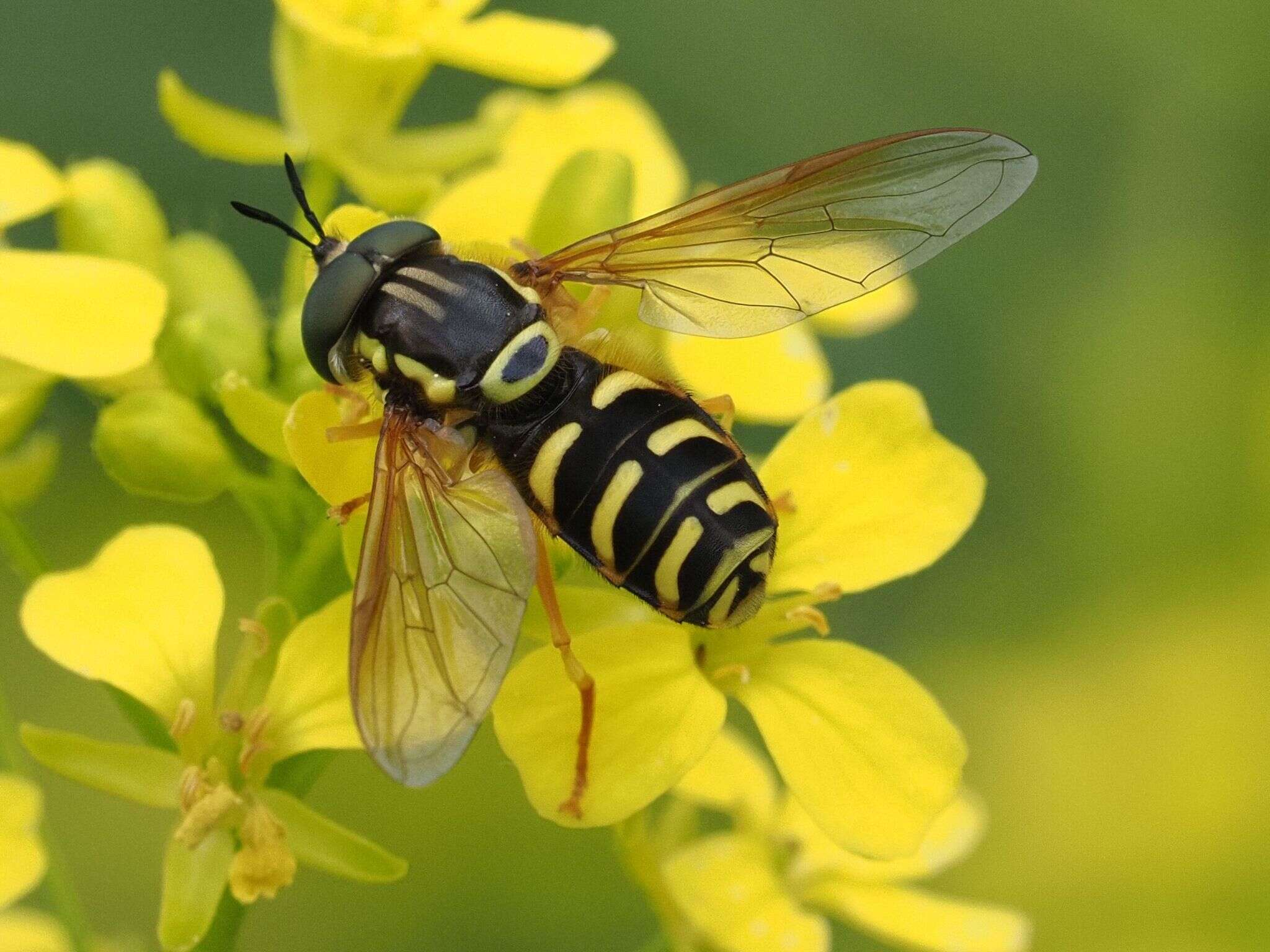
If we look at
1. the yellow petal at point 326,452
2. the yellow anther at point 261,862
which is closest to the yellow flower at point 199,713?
the yellow anther at point 261,862

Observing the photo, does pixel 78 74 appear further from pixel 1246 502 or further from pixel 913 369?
pixel 1246 502

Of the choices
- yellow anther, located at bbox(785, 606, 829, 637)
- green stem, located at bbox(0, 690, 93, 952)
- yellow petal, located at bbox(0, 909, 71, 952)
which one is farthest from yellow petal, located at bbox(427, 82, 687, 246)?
yellow petal, located at bbox(0, 909, 71, 952)

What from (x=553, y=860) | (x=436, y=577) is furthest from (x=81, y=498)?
(x=436, y=577)

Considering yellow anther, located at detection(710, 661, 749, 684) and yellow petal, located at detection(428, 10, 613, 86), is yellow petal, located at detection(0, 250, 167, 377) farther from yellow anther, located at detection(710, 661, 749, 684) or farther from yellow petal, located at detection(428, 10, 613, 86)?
yellow anther, located at detection(710, 661, 749, 684)

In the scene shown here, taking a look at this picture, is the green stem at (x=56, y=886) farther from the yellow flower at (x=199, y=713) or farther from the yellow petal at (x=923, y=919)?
the yellow petal at (x=923, y=919)

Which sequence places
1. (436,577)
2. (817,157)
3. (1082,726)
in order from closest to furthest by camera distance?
(436,577), (817,157), (1082,726)

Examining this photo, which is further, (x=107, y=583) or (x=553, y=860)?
(x=553, y=860)
